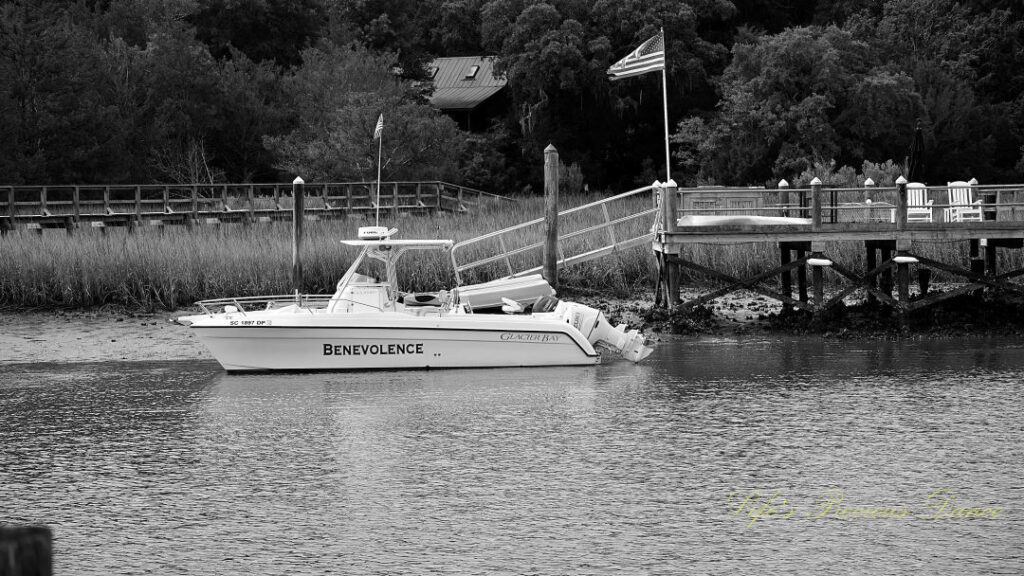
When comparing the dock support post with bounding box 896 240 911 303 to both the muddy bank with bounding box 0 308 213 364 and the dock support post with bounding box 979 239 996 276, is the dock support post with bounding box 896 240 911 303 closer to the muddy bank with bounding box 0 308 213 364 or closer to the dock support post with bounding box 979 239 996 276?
the dock support post with bounding box 979 239 996 276

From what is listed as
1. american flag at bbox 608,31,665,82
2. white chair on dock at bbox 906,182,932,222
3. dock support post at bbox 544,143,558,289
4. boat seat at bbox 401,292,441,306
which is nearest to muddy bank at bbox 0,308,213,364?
boat seat at bbox 401,292,441,306

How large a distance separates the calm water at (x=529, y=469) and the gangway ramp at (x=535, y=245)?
4798 mm

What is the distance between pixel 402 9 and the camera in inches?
2680

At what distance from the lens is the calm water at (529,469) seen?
37.2 feet

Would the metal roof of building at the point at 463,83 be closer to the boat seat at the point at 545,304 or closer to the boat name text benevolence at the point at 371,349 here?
the boat seat at the point at 545,304

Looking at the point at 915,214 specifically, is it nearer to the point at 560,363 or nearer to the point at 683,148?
the point at 560,363

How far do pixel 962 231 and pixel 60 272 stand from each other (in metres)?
17.2

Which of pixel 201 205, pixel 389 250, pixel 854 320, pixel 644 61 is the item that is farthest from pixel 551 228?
pixel 201 205

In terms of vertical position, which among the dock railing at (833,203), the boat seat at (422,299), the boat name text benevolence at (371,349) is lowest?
the boat name text benevolence at (371,349)

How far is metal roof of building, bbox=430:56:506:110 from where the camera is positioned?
66.9m

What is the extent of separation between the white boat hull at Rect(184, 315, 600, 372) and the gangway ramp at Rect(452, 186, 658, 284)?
4.17 metres

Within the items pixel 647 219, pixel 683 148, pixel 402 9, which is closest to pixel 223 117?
pixel 402 9

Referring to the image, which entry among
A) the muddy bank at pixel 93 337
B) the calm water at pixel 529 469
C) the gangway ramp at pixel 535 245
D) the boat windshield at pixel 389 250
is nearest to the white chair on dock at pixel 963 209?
the calm water at pixel 529 469

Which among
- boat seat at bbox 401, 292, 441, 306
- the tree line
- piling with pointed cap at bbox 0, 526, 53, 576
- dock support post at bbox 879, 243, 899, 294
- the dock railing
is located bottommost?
piling with pointed cap at bbox 0, 526, 53, 576
